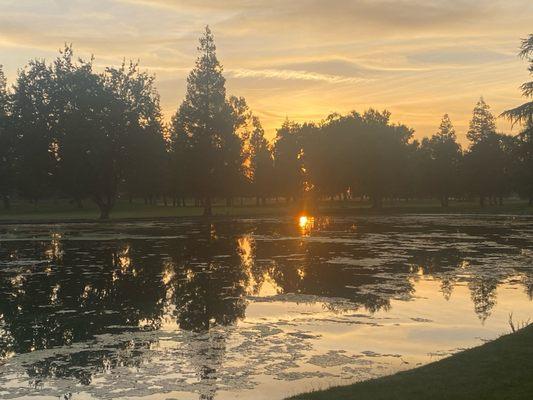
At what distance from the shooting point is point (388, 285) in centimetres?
2147

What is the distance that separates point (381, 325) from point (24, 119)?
79517 mm

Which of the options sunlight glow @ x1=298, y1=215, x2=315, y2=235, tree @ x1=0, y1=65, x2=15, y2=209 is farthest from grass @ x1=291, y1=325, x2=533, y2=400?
tree @ x1=0, y1=65, x2=15, y2=209

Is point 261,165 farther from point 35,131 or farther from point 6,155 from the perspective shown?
point 35,131

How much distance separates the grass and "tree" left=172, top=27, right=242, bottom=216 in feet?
239

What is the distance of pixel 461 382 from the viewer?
9211 millimetres

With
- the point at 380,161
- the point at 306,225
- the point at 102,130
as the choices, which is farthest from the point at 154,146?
the point at 380,161

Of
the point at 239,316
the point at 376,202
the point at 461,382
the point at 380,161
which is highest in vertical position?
the point at 380,161

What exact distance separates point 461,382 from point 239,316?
831 cm

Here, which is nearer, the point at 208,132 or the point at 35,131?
the point at 35,131

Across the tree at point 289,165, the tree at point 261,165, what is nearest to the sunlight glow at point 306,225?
the tree at point 261,165

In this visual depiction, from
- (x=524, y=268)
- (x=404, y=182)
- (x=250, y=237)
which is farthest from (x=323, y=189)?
(x=524, y=268)

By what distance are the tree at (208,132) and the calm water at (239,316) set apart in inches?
2018

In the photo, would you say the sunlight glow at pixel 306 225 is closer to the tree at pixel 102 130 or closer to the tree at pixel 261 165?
the tree at pixel 102 130

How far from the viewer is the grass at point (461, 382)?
28.4 ft
